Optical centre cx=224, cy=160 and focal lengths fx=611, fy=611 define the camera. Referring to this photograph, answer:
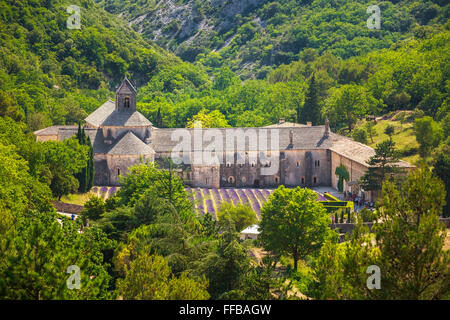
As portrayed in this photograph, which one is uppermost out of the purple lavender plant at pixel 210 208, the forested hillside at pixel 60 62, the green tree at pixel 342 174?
the forested hillside at pixel 60 62

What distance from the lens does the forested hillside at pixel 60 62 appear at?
11239cm

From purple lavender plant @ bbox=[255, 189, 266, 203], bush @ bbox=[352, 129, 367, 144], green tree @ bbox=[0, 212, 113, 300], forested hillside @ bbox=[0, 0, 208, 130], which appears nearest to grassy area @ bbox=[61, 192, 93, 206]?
purple lavender plant @ bbox=[255, 189, 266, 203]

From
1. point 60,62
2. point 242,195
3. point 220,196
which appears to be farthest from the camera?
point 60,62

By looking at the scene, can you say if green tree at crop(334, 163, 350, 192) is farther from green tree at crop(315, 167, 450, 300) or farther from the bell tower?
green tree at crop(315, 167, 450, 300)

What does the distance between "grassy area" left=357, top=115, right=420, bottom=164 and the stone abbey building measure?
922 cm

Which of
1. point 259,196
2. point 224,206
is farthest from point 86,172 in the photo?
point 259,196

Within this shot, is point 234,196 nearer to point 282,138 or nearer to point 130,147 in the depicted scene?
point 282,138

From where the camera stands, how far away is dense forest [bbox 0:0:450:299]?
3216cm

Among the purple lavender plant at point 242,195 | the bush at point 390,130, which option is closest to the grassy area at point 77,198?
the purple lavender plant at point 242,195

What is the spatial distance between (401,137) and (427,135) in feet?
41.6

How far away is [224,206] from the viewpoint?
6744 cm

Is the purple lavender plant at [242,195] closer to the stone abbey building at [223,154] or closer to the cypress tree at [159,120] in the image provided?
the stone abbey building at [223,154]

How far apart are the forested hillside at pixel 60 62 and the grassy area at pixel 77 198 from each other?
26.9m

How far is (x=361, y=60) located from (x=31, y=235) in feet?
370
